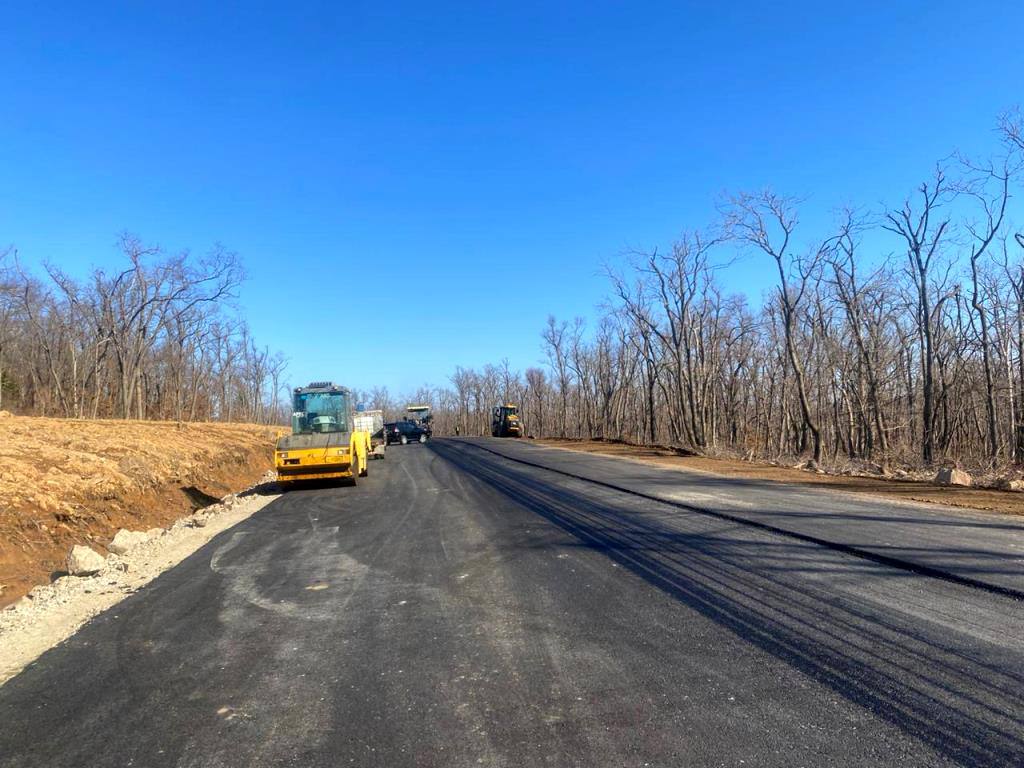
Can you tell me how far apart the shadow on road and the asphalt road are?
0.02 meters

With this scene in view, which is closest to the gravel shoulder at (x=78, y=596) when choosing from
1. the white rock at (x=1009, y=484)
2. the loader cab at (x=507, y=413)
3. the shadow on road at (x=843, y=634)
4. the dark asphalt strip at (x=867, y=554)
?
the shadow on road at (x=843, y=634)

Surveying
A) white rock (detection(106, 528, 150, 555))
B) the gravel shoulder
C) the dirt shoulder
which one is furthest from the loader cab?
white rock (detection(106, 528, 150, 555))

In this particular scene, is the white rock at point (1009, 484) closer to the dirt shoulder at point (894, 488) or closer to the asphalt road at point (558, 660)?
the dirt shoulder at point (894, 488)

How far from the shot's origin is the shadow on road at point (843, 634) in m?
3.51

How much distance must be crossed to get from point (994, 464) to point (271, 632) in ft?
67.7

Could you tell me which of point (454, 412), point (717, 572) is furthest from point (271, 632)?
point (454, 412)

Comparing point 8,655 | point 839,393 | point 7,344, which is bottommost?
point 8,655

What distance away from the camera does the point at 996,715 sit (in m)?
3.54

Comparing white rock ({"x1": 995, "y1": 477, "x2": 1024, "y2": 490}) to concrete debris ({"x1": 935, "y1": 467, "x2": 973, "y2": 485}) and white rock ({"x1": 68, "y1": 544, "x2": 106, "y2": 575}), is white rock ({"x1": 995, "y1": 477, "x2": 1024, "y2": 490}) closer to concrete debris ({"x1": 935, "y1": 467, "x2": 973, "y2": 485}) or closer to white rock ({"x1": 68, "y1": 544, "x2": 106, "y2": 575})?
concrete debris ({"x1": 935, "y1": 467, "x2": 973, "y2": 485})

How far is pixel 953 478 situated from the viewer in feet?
47.9

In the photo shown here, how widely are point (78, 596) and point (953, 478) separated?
1712cm

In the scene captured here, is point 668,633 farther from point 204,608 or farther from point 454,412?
point 454,412

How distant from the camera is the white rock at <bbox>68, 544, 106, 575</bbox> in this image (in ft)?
26.2

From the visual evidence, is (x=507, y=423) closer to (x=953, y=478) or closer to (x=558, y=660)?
(x=953, y=478)
